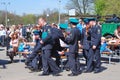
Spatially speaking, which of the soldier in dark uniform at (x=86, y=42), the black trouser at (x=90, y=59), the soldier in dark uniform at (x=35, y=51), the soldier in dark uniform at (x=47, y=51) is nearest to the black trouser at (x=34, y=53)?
the soldier in dark uniform at (x=35, y=51)

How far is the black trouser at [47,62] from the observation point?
13367 mm

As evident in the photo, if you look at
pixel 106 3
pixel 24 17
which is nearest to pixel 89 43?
pixel 106 3

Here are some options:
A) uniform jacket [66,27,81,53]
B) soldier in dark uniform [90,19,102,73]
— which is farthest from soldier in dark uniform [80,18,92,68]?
uniform jacket [66,27,81,53]

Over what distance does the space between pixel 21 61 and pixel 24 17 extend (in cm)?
7773

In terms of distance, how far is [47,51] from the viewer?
13352 mm

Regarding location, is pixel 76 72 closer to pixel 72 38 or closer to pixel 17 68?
pixel 72 38

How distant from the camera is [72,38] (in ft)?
44.0

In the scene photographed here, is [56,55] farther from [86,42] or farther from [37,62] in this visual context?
[86,42]

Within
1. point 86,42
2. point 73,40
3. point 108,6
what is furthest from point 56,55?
point 108,6

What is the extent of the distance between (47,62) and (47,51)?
0.39 metres

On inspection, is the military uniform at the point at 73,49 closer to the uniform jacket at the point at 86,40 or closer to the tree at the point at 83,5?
the uniform jacket at the point at 86,40

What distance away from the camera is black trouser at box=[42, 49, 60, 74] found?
526 inches

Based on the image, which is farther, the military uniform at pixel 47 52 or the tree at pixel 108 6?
the tree at pixel 108 6

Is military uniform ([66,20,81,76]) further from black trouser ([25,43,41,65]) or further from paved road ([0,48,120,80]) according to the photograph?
black trouser ([25,43,41,65])
